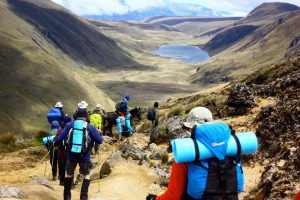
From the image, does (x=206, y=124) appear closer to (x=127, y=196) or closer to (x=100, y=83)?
(x=127, y=196)

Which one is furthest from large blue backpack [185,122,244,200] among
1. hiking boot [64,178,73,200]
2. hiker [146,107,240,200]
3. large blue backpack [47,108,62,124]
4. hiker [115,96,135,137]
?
hiker [115,96,135,137]

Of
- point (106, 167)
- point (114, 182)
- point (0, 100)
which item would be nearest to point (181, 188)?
point (114, 182)

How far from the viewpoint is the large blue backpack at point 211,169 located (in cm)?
491

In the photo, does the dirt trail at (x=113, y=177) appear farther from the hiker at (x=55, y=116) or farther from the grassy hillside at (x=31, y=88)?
the grassy hillside at (x=31, y=88)

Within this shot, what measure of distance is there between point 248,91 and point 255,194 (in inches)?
434

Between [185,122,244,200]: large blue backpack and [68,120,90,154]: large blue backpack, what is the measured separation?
15.6ft

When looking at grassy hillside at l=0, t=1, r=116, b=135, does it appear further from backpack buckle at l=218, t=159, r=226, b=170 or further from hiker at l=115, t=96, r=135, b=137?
backpack buckle at l=218, t=159, r=226, b=170

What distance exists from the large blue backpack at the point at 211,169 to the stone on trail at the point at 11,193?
6906 millimetres

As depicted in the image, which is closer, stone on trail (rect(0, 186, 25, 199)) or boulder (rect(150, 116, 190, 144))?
stone on trail (rect(0, 186, 25, 199))

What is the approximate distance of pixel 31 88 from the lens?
108m

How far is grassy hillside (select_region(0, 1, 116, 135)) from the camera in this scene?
284 ft

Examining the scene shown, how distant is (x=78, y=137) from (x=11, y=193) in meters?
2.77

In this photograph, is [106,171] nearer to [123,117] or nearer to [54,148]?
[54,148]

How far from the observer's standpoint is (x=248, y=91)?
65.8 ft
